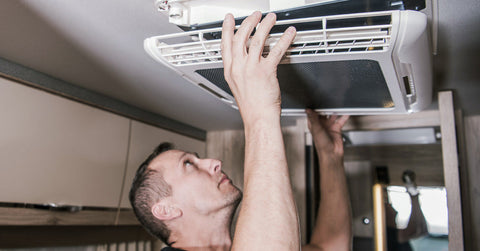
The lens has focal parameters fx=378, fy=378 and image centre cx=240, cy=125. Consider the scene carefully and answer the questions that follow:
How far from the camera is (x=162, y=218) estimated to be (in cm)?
126

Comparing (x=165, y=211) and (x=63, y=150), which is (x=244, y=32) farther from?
(x=63, y=150)

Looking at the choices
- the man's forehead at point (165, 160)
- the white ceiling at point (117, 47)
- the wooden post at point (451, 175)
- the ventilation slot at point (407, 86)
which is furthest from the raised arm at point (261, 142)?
the wooden post at point (451, 175)

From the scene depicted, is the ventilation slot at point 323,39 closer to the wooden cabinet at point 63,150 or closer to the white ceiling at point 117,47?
the white ceiling at point 117,47

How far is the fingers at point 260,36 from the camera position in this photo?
0.64 meters

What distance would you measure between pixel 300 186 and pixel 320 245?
651 millimetres

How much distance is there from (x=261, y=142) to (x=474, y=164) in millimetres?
1560

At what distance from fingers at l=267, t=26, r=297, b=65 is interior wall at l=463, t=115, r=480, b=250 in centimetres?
156

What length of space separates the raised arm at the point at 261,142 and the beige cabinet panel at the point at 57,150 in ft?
3.34

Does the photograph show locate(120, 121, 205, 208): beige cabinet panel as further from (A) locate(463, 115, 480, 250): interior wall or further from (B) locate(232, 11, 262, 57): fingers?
(A) locate(463, 115, 480, 250): interior wall

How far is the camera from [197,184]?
1.29 metres

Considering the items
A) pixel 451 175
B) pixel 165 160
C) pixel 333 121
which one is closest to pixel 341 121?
pixel 333 121

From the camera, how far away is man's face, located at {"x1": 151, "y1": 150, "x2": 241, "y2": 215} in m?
1.27

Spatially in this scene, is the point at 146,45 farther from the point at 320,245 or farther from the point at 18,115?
the point at 320,245

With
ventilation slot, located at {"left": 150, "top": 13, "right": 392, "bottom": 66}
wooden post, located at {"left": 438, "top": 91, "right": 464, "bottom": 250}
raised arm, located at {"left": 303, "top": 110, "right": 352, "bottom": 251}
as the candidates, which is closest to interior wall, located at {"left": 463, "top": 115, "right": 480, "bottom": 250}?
wooden post, located at {"left": 438, "top": 91, "right": 464, "bottom": 250}
